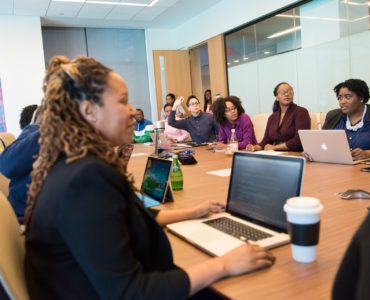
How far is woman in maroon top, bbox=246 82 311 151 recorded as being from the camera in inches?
136

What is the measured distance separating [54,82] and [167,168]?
2.61ft

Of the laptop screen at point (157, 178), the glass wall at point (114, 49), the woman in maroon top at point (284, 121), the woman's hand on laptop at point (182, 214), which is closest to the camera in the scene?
the woman's hand on laptop at point (182, 214)

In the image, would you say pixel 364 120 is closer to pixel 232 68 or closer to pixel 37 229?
pixel 37 229

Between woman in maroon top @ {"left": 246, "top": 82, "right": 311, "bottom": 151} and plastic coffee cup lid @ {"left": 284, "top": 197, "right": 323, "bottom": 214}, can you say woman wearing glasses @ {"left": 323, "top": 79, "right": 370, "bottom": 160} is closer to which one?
woman in maroon top @ {"left": 246, "top": 82, "right": 311, "bottom": 151}

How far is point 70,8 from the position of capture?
5977 mm

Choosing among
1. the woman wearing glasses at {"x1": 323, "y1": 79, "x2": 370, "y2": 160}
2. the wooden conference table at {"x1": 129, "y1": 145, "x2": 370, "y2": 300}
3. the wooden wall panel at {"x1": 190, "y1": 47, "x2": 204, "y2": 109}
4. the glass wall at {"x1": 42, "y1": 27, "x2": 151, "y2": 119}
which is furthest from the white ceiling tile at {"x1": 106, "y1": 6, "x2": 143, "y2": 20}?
the wooden conference table at {"x1": 129, "y1": 145, "x2": 370, "y2": 300}

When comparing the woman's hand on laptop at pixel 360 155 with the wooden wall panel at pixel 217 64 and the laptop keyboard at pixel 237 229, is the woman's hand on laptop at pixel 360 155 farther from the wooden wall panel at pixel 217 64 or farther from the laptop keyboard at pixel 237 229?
the wooden wall panel at pixel 217 64

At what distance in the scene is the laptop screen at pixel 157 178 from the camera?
164 centimetres

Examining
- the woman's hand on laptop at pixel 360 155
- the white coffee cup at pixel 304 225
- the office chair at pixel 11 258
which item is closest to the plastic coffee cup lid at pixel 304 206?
the white coffee cup at pixel 304 225

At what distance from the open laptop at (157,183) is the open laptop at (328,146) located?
1062 millimetres

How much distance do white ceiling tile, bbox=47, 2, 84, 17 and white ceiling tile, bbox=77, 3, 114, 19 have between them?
10 cm

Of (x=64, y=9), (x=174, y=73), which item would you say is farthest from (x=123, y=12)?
(x=174, y=73)

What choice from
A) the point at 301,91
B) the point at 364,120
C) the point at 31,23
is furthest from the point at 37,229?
the point at 31,23

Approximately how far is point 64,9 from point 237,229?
5.92 metres
